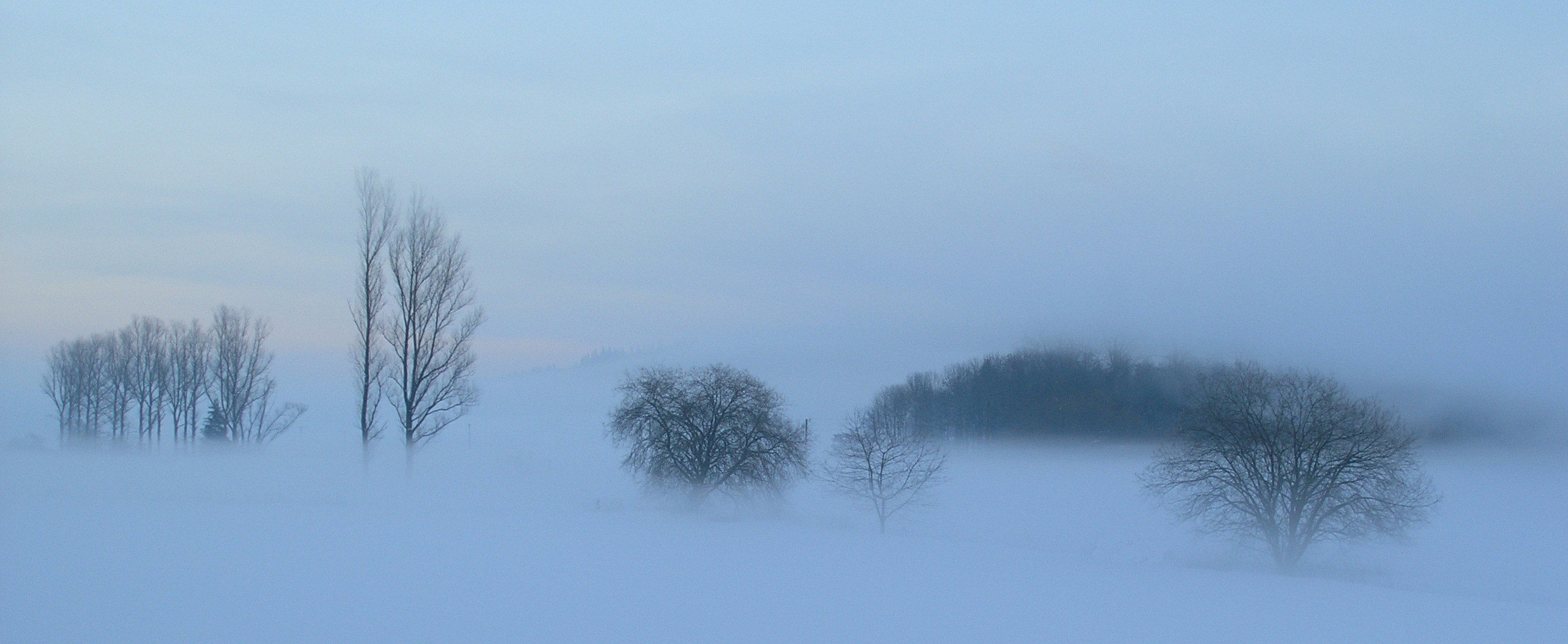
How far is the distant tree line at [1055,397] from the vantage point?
1565 inches

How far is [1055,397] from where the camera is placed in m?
46.6

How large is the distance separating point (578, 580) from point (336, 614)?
3.30 m

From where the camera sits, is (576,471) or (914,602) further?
Result: (576,471)

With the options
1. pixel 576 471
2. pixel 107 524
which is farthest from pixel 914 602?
pixel 576 471

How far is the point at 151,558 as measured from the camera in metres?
12.2

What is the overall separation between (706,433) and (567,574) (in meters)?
14.3

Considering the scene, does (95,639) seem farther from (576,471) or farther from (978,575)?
(576,471)

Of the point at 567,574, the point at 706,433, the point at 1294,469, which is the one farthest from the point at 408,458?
the point at 1294,469

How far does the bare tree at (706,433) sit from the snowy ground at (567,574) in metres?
1.22

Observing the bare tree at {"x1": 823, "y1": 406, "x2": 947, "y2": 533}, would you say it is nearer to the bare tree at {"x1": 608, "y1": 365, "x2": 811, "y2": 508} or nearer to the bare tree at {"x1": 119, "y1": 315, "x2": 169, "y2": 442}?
the bare tree at {"x1": 608, "y1": 365, "x2": 811, "y2": 508}

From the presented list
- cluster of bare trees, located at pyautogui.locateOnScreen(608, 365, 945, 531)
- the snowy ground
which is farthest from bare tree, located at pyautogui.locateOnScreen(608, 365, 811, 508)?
the snowy ground

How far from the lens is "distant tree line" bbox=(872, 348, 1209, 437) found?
39.8 metres

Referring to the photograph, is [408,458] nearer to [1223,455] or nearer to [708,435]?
[708,435]

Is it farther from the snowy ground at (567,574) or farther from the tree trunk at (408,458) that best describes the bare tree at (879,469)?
the tree trunk at (408,458)
